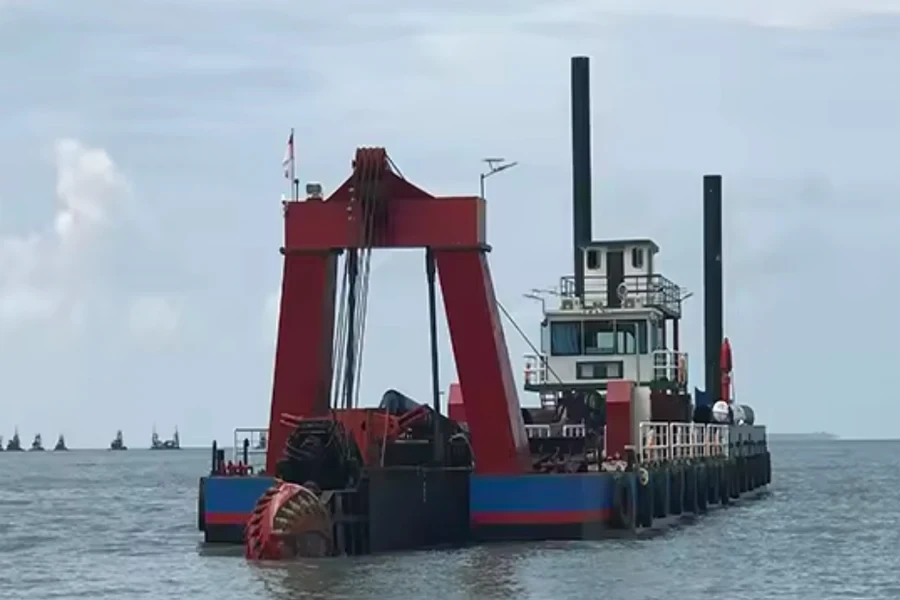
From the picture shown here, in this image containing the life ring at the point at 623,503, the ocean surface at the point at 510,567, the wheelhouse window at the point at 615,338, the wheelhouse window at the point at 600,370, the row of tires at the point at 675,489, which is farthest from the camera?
the wheelhouse window at the point at 615,338

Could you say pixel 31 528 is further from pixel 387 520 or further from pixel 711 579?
pixel 711 579

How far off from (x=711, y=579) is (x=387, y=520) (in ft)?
18.4

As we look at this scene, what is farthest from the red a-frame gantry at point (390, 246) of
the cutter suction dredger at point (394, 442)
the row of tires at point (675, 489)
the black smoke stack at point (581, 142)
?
the black smoke stack at point (581, 142)

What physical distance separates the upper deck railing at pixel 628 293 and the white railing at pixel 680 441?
3225 millimetres

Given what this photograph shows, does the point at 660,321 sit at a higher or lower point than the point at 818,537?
higher

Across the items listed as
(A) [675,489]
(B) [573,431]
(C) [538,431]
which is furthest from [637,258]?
(C) [538,431]

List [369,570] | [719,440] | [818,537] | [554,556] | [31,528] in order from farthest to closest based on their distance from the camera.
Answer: [719,440] < [31,528] < [818,537] < [554,556] < [369,570]

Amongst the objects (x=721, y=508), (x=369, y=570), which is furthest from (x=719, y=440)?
(x=369, y=570)

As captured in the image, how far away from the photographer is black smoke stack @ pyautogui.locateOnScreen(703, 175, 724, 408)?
69562mm

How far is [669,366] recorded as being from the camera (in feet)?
163

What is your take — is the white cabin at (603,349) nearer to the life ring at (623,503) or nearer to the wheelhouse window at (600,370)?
the wheelhouse window at (600,370)

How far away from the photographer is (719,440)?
197 feet

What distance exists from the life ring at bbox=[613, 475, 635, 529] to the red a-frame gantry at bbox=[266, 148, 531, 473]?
2.38 meters

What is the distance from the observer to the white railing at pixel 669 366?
49844 millimetres
